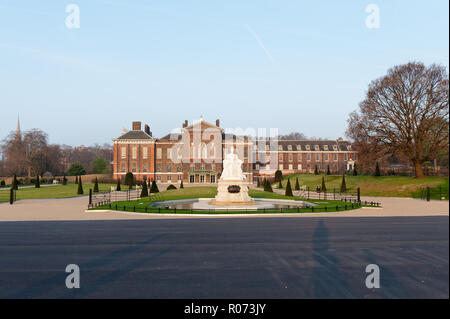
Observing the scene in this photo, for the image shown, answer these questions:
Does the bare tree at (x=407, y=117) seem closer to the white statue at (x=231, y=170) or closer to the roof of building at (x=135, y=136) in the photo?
the white statue at (x=231, y=170)

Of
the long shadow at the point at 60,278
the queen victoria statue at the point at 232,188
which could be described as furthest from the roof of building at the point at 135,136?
the long shadow at the point at 60,278

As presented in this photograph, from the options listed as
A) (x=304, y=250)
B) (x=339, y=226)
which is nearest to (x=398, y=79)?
(x=339, y=226)

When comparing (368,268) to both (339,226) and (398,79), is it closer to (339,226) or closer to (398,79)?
(339,226)

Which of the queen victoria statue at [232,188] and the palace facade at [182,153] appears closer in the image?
the queen victoria statue at [232,188]

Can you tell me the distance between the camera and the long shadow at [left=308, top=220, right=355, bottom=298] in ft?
22.2

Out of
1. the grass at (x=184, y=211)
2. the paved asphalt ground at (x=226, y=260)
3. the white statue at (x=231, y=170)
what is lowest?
the grass at (x=184, y=211)

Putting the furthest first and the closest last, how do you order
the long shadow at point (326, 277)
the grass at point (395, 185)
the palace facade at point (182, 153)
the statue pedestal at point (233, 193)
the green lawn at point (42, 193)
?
1. the palace facade at point (182, 153)
2. the green lawn at point (42, 193)
3. the grass at point (395, 185)
4. the statue pedestal at point (233, 193)
5. the long shadow at point (326, 277)

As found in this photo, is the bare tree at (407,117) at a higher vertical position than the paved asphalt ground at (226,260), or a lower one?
higher

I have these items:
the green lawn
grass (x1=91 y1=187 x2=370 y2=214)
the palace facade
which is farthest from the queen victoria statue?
the palace facade

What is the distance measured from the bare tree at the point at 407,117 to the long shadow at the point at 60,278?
1511 inches

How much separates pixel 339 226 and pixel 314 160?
71.5 m

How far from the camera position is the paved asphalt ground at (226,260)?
6957mm

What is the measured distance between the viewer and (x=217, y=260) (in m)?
9.41

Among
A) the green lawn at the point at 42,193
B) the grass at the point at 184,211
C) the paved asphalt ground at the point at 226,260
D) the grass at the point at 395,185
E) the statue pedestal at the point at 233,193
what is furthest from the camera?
the green lawn at the point at 42,193
